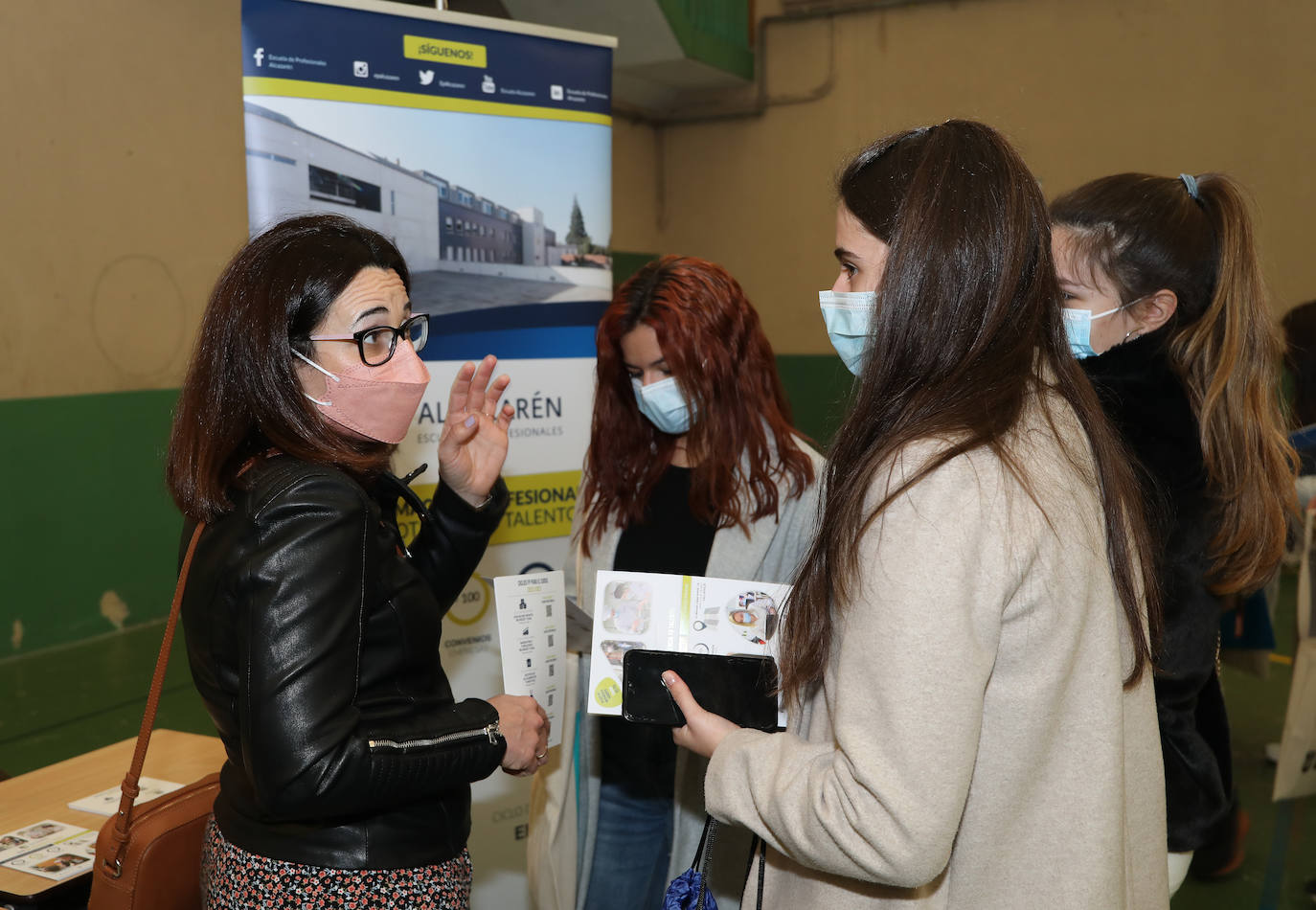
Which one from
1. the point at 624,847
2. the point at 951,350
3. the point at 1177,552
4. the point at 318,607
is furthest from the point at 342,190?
the point at 1177,552

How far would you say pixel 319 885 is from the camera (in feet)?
4.59

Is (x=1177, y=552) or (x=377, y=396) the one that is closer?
(x=377, y=396)

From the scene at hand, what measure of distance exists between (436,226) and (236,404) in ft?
4.59

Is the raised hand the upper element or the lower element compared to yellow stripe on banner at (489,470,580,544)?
upper

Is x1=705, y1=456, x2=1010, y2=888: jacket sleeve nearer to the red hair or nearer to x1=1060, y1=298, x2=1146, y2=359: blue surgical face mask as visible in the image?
x1=1060, y1=298, x2=1146, y2=359: blue surgical face mask

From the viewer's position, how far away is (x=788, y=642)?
4.07ft

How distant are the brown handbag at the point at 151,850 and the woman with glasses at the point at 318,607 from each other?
0.19 feet

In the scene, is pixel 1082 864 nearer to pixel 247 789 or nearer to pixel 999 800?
pixel 999 800

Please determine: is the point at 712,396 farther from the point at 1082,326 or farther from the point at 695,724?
the point at 695,724

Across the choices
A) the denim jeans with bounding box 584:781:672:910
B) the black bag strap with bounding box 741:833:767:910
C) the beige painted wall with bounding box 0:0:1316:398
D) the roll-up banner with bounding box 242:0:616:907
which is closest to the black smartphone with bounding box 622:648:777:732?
the black bag strap with bounding box 741:833:767:910

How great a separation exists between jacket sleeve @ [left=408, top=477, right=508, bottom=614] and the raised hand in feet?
0.11

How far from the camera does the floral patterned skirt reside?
4.59 ft

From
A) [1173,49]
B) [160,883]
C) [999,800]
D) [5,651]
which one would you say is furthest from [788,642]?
[1173,49]

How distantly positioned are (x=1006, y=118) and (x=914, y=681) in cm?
895
